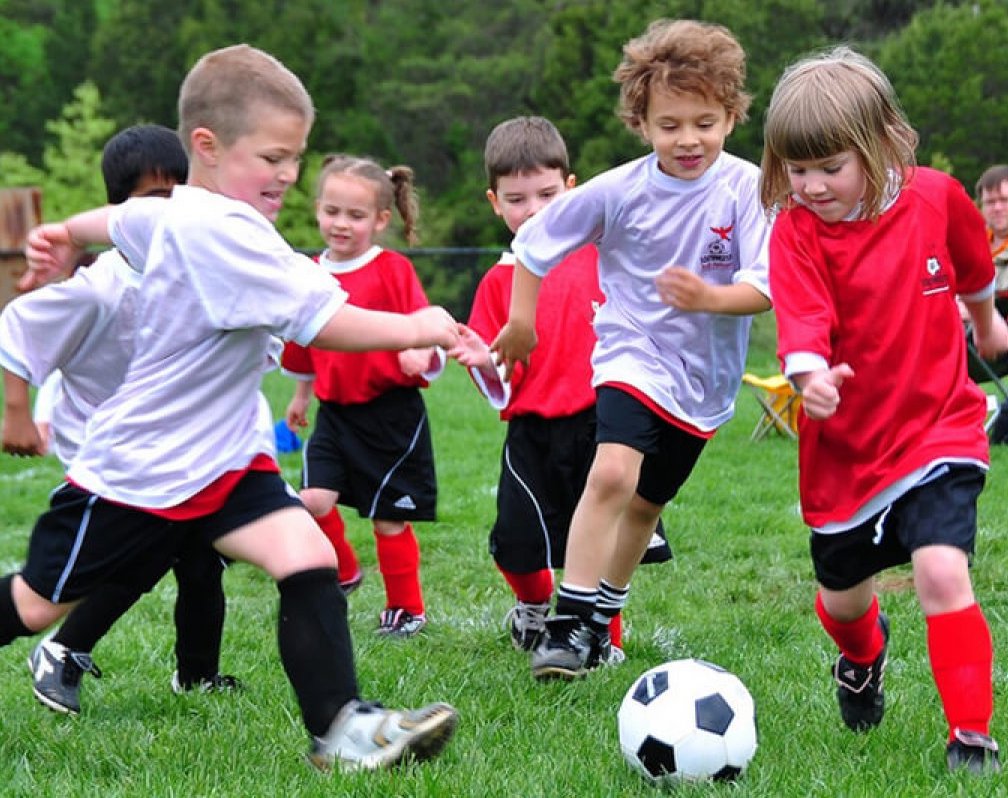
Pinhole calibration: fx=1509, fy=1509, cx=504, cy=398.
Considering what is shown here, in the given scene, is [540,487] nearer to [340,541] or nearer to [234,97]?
[340,541]

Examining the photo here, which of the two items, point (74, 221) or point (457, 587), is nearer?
point (74, 221)

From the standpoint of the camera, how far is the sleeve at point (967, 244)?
3.72 metres

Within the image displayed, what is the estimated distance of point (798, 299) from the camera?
11.8 feet

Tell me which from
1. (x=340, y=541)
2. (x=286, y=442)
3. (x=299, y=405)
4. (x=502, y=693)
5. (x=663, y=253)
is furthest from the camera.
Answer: (x=286, y=442)

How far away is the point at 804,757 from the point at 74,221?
87.4 inches

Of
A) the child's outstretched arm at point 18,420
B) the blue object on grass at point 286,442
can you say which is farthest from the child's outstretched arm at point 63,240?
the blue object on grass at point 286,442

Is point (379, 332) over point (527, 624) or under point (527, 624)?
over

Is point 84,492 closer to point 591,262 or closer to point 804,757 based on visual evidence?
point 804,757

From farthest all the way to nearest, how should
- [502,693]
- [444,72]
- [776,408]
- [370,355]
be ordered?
[444,72] → [776,408] → [370,355] → [502,693]

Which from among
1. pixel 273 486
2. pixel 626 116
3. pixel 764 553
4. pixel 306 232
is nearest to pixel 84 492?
pixel 273 486

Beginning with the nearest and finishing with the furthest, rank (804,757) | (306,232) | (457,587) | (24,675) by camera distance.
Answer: (804,757)
(24,675)
(457,587)
(306,232)

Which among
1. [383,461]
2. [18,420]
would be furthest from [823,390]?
[383,461]

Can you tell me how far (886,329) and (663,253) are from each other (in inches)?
48.2

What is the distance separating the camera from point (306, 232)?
135ft
